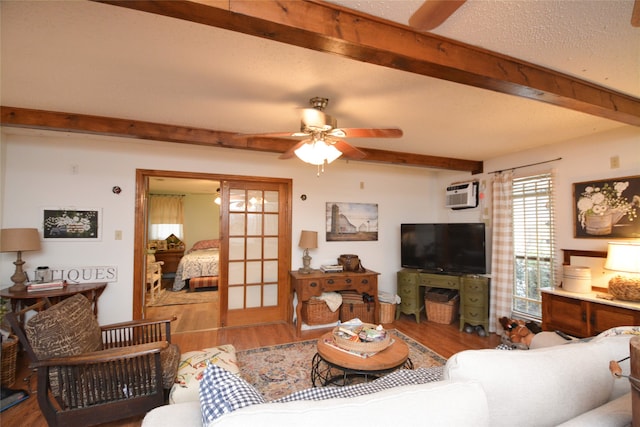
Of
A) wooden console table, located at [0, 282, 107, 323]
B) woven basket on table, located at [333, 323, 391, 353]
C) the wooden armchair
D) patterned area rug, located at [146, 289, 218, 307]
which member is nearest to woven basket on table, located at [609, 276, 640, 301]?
woven basket on table, located at [333, 323, 391, 353]

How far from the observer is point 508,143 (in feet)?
10.6

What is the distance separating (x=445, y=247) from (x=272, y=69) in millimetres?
3348

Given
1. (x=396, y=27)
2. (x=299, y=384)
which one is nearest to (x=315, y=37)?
(x=396, y=27)

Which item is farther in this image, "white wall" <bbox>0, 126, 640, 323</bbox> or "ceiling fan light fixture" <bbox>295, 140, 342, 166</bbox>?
"white wall" <bbox>0, 126, 640, 323</bbox>

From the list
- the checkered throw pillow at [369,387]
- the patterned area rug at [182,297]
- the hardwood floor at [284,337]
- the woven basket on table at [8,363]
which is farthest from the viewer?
the patterned area rug at [182,297]

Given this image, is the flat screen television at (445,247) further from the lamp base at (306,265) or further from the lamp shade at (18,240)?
the lamp shade at (18,240)

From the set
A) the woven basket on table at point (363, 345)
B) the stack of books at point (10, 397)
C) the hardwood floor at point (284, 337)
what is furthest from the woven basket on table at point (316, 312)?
the stack of books at point (10, 397)

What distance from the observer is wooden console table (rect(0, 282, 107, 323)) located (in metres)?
2.59

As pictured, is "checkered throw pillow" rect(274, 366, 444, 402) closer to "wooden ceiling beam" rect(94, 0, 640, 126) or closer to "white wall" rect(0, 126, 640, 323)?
"wooden ceiling beam" rect(94, 0, 640, 126)

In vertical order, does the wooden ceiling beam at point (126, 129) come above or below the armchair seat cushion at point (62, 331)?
above

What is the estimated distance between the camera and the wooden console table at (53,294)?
2.59 metres

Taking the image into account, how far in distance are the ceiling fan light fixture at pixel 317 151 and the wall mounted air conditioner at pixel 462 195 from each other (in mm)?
2796

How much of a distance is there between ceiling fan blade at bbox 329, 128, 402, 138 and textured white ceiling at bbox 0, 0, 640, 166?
26 cm

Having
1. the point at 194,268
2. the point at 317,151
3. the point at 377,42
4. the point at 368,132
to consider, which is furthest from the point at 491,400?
the point at 194,268
